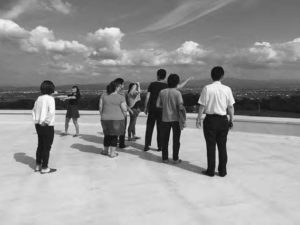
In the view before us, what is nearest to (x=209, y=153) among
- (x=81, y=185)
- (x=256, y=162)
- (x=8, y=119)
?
(x=256, y=162)

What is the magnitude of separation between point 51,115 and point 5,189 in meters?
1.31

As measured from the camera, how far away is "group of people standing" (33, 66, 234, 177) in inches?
209

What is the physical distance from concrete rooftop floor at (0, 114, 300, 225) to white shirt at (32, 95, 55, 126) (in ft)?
3.01

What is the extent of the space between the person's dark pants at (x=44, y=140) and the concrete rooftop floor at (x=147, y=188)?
0.30 m

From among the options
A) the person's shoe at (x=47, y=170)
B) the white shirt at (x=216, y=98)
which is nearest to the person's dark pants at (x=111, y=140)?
the person's shoe at (x=47, y=170)

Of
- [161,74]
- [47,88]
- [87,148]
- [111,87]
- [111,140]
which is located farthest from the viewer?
[87,148]

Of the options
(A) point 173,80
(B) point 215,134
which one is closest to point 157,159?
(A) point 173,80

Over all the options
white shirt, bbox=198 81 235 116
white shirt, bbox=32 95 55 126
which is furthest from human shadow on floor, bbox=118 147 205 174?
white shirt, bbox=32 95 55 126

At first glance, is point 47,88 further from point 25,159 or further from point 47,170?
point 25,159

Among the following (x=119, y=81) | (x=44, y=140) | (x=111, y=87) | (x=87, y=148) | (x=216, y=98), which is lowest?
(x=87, y=148)

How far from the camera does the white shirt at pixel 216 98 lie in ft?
17.2

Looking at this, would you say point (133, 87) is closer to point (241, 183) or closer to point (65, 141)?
point (65, 141)

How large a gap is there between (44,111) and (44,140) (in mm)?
493

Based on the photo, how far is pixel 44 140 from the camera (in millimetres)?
5543
